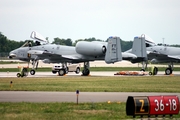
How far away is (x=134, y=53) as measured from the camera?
6962 cm

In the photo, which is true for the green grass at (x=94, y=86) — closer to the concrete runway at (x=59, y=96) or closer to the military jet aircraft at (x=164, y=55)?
the concrete runway at (x=59, y=96)

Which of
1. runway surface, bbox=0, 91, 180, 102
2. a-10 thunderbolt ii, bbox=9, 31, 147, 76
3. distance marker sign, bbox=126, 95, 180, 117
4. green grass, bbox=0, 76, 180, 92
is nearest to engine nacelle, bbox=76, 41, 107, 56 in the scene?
a-10 thunderbolt ii, bbox=9, 31, 147, 76

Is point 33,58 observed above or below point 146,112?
above

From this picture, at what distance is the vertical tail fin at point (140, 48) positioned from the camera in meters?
67.8

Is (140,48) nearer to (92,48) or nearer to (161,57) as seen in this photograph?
(161,57)

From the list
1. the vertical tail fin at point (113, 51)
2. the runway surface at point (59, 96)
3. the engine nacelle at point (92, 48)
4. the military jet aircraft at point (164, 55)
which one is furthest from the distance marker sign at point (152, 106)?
the military jet aircraft at point (164, 55)

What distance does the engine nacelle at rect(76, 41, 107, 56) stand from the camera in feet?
194

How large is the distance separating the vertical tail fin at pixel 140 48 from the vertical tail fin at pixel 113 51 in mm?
7835

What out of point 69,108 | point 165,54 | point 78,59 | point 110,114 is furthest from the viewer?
point 165,54

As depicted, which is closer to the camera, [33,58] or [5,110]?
[5,110]

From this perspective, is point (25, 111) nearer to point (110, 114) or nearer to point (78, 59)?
point (110, 114)

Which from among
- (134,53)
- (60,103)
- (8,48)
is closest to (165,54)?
(134,53)

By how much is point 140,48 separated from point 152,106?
49275mm

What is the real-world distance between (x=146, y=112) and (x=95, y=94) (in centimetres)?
1306
